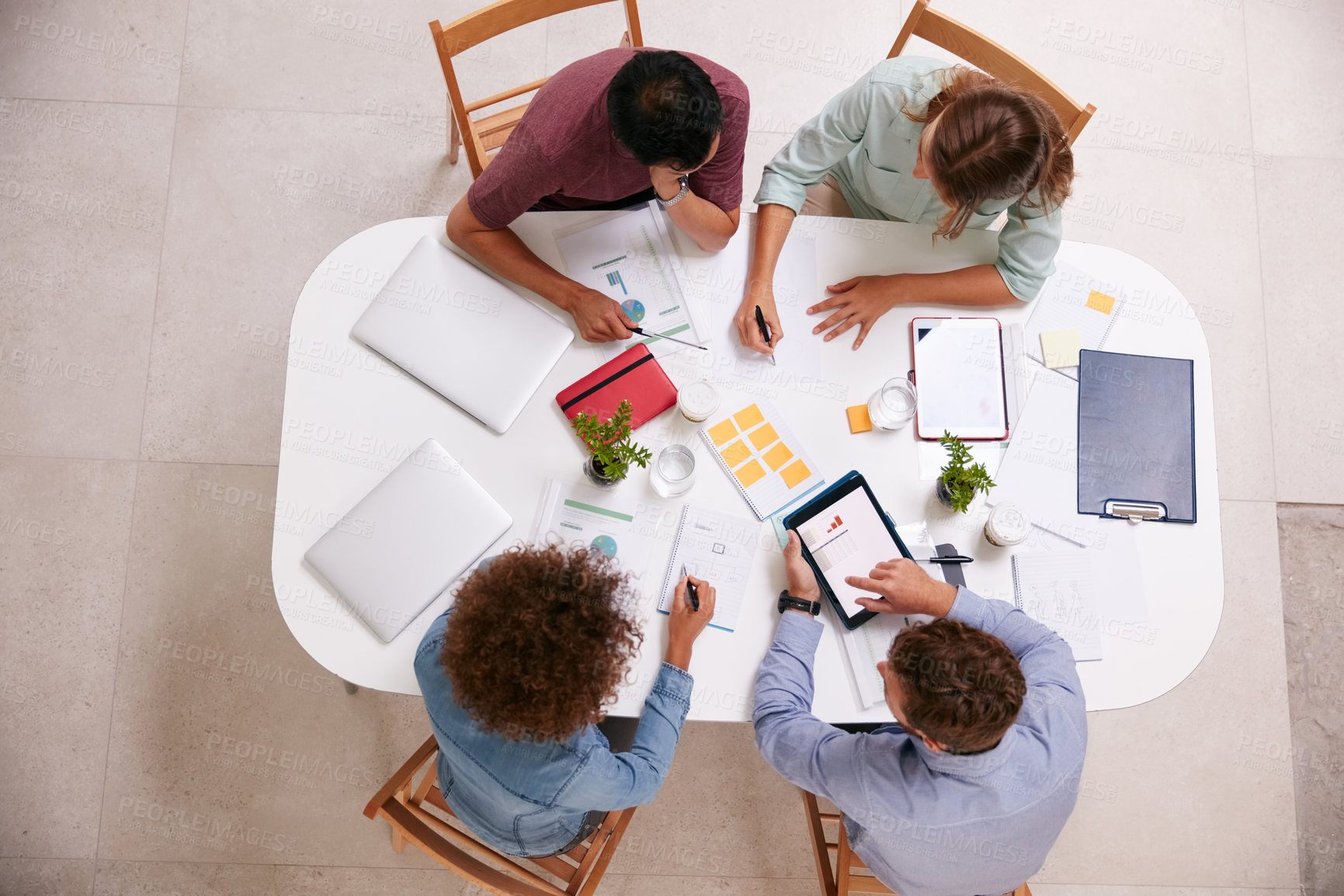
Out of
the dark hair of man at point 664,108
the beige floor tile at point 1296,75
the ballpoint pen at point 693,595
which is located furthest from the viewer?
the beige floor tile at point 1296,75

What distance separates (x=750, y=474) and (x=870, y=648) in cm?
38

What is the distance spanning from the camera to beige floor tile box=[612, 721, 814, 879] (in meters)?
2.04

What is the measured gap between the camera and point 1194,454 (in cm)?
152

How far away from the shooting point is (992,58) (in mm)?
1632

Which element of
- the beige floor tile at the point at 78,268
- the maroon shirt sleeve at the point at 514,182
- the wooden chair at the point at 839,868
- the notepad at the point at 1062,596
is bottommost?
the wooden chair at the point at 839,868

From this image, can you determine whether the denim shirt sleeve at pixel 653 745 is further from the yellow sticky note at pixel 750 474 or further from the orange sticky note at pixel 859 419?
the orange sticky note at pixel 859 419

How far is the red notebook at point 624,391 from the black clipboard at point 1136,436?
2.68ft

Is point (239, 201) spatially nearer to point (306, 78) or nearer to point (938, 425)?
point (306, 78)

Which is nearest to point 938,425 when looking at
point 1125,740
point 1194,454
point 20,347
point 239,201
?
point 1194,454

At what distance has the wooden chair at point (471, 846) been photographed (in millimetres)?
1262

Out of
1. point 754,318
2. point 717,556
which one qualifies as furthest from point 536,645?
point 754,318

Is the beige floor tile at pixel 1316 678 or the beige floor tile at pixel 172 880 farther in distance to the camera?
the beige floor tile at pixel 1316 678

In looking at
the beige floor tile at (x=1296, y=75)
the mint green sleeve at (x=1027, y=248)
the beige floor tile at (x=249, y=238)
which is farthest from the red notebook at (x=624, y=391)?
the beige floor tile at (x=1296, y=75)

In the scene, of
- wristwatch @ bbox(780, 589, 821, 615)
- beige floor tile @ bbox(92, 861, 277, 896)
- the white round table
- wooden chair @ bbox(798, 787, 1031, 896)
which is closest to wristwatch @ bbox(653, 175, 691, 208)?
the white round table
